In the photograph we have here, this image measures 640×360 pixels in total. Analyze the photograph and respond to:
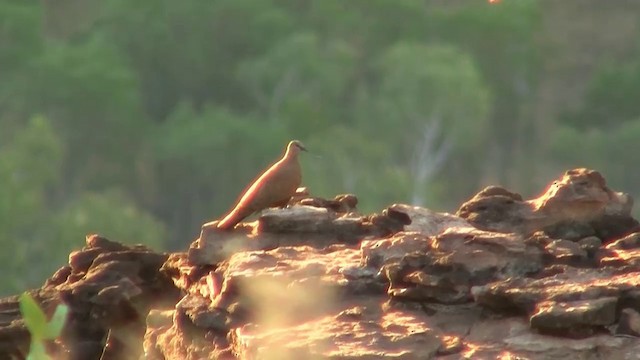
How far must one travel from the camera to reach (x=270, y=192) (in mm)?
7141

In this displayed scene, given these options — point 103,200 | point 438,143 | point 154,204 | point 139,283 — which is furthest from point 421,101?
point 139,283

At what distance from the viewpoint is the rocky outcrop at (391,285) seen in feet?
18.6

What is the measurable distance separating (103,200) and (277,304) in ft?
97.3

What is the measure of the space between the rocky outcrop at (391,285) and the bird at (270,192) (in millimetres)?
81

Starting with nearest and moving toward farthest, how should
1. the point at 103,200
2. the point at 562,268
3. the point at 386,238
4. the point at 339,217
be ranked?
the point at 562,268 → the point at 386,238 → the point at 339,217 → the point at 103,200

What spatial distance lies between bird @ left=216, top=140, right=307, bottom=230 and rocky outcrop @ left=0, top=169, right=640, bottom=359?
0.08 metres

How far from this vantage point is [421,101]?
140ft

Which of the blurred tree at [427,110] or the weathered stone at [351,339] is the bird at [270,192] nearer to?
the weathered stone at [351,339]

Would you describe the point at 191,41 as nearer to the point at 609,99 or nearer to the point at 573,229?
the point at 609,99

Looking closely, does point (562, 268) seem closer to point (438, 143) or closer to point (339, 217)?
point (339, 217)

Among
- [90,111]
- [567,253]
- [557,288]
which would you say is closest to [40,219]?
[90,111]

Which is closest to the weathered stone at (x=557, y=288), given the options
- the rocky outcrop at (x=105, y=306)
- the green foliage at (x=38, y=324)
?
the rocky outcrop at (x=105, y=306)

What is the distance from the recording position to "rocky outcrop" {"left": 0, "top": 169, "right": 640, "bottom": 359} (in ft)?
18.6

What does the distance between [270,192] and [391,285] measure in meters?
1.18
